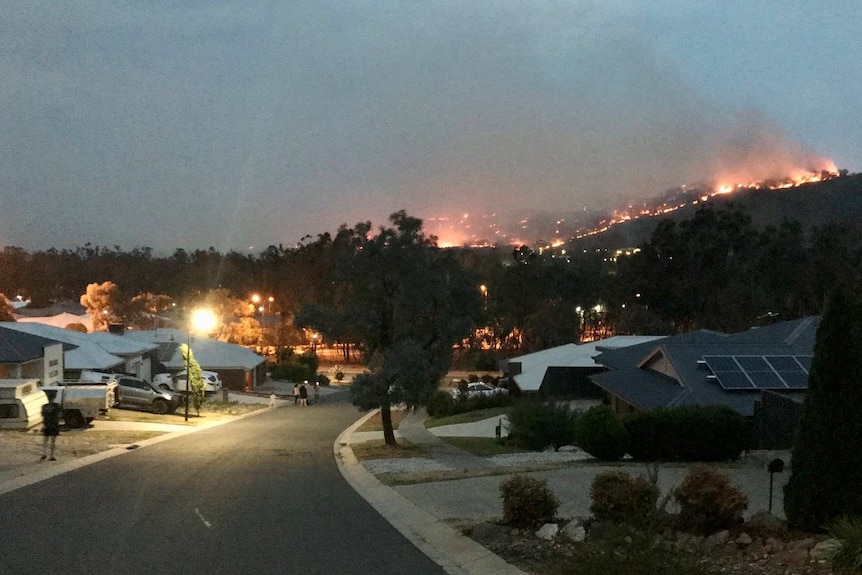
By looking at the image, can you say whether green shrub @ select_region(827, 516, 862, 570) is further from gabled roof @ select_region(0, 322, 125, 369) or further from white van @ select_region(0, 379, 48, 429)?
gabled roof @ select_region(0, 322, 125, 369)

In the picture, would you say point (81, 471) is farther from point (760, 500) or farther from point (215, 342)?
point (215, 342)

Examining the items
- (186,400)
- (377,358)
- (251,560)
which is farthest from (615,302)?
(251,560)

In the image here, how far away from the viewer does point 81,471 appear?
18.9 m

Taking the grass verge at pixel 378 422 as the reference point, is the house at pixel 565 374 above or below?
above

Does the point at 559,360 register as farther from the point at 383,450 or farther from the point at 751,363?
the point at 383,450

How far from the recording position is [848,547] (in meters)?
8.24

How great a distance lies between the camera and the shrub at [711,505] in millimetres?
10367

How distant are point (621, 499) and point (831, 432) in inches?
106

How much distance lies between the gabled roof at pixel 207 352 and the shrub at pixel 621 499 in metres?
51.1

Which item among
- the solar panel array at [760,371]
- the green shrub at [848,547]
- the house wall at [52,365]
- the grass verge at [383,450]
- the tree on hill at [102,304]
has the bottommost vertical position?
the grass verge at [383,450]

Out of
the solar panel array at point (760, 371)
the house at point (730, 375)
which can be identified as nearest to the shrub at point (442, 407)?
the house at point (730, 375)

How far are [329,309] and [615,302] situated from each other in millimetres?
64247

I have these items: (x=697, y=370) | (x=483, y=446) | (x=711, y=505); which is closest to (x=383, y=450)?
(x=483, y=446)

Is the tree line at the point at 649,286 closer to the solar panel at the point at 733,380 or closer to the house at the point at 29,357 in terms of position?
the house at the point at 29,357
